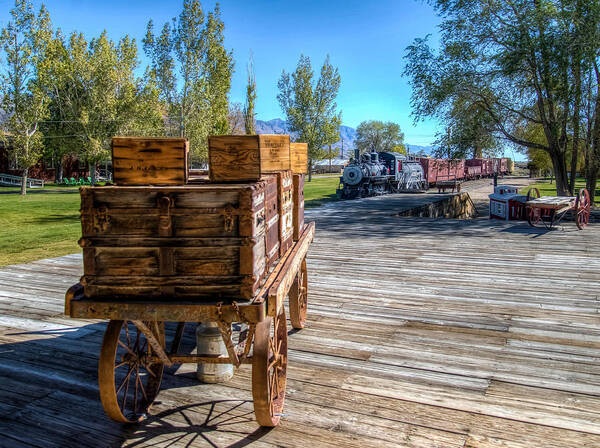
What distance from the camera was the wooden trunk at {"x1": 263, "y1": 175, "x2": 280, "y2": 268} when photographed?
3487mm

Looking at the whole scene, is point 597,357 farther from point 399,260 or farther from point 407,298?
point 399,260

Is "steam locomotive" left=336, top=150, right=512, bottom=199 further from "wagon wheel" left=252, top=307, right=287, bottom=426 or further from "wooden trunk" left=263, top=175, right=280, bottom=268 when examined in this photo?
"wagon wheel" left=252, top=307, right=287, bottom=426

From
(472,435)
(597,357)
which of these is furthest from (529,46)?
(472,435)

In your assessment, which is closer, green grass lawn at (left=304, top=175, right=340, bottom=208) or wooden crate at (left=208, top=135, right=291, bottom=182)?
wooden crate at (left=208, top=135, right=291, bottom=182)

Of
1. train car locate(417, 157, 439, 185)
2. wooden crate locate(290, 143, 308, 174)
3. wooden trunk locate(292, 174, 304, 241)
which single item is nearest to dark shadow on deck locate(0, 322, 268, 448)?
wooden trunk locate(292, 174, 304, 241)

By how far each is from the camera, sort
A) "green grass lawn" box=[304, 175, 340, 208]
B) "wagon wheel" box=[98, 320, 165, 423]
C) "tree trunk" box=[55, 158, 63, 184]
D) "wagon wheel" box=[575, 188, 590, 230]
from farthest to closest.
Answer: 1. "tree trunk" box=[55, 158, 63, 184]
2. "green grass lawn" box=[304, 175, 340, 208]
3. "wagon wheel" box=[575, 188, 590, 230]
4. "wagon wheel" box=[98, 320, 165, 423]

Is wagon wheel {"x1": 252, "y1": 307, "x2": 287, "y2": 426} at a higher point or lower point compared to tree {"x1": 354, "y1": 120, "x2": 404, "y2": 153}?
lower

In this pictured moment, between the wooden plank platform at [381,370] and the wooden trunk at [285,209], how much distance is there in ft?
4.10

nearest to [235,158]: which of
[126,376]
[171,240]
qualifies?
[171,240]

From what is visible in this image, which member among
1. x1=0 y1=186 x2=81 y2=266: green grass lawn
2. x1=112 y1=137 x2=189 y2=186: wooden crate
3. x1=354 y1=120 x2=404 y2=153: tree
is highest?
x1=354 y1=120 x2=404 y2=153: tree

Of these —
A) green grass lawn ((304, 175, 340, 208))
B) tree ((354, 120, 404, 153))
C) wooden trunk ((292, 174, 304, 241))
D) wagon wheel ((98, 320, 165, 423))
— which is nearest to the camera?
wagon wheel ((98, 320, 165, 423))

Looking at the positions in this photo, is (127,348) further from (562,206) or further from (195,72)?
(195,72)

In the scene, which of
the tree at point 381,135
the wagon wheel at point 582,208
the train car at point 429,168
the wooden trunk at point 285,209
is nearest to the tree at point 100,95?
the train car at point 429,168

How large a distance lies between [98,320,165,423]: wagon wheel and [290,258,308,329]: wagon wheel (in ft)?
5.09
